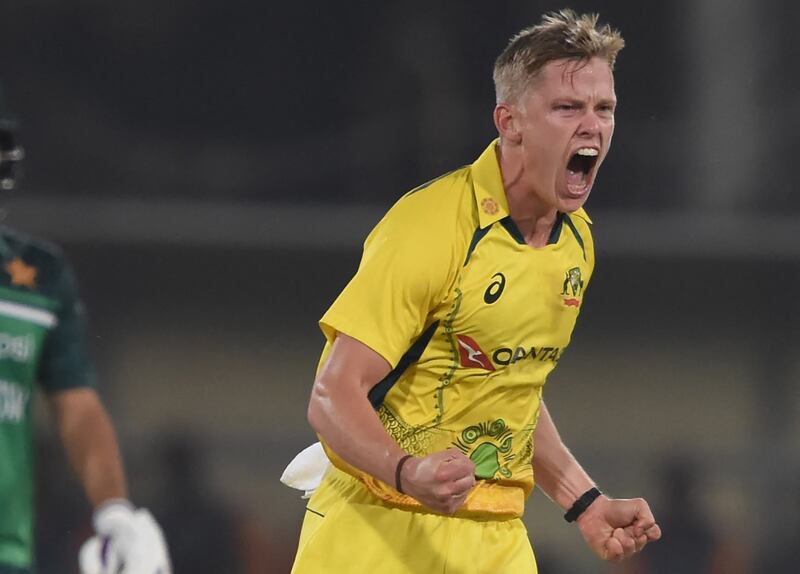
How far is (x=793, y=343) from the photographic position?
5.61m

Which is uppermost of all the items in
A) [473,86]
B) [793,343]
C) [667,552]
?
[473,86]

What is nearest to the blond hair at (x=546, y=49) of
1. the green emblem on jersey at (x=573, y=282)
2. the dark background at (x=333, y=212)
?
the green emblem on jersey at (x=573, y=282)

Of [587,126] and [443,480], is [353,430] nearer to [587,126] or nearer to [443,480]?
[443,480]

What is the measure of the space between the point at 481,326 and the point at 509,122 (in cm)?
32

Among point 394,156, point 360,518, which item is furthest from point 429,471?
point 394,156

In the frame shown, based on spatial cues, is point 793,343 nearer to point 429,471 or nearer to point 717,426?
point 717,426

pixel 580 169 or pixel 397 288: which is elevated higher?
pixel 580 169

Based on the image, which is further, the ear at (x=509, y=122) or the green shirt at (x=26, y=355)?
the ear at (x=509, y=122)

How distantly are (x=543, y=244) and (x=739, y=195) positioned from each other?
346cm

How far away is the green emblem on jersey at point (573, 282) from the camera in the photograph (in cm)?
232

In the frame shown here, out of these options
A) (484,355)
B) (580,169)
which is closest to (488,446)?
(484,355)

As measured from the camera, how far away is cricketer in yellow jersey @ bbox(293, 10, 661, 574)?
7.03 ft

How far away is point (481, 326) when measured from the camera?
2.21m

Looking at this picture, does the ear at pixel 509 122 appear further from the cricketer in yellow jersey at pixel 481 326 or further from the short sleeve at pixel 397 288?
the short sleeve at pixel 397 288
